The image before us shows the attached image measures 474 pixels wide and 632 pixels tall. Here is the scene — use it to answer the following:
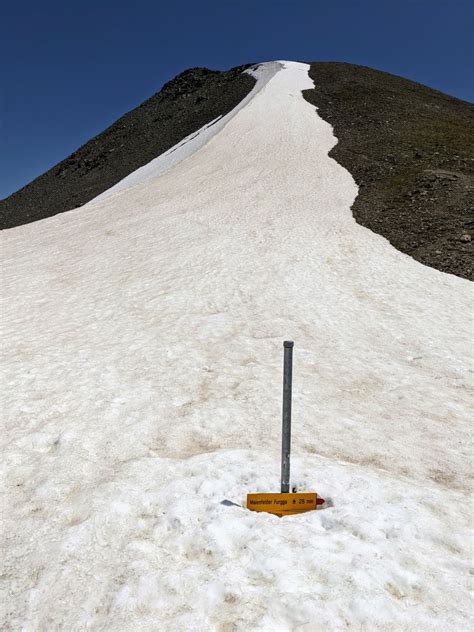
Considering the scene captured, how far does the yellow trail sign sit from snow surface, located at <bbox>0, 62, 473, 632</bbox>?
139mm

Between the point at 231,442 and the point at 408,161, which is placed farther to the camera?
the point at 408,161

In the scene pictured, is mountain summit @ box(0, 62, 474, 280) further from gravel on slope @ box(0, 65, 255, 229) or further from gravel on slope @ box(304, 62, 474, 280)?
gravel on slope @ box(0, 65, 255, 229)

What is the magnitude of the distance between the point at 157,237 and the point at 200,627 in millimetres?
18927

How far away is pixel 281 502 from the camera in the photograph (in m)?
5.37

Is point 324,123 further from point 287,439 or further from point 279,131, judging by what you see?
point 287,439

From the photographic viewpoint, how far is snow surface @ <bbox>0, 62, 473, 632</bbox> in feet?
13.9

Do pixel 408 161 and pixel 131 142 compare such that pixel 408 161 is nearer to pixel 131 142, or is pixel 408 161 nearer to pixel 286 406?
pixel 286 406

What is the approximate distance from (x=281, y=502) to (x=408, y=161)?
30.2 meters

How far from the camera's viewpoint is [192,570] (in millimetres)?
4480

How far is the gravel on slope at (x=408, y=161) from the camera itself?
20.3 m

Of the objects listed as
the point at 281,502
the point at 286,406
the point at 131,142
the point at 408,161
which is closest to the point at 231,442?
the point at 281,502

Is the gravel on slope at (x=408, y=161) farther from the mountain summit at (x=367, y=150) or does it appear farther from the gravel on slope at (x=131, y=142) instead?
the gravel on slope at (x=131, y=142)

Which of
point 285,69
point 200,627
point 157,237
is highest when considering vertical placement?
point 285,69

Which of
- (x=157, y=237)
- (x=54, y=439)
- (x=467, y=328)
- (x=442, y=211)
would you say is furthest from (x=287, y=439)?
(x=442, y=211)
